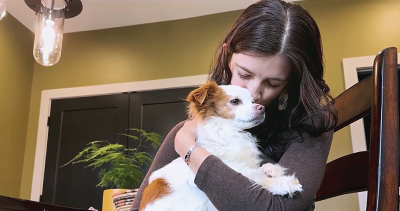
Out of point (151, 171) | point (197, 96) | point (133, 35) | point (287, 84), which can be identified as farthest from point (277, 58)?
point (133, 35)

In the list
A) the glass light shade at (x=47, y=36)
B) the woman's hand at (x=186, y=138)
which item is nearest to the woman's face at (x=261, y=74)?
the woman's hand at (x=186, y=138)

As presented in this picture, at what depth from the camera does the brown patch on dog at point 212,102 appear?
116cm

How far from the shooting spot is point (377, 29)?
3.00 meters

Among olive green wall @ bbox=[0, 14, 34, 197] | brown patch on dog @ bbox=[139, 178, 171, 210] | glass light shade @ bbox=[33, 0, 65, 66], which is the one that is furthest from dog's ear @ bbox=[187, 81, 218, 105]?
olive green wall @ bbox=[0, 14, 34, 197]

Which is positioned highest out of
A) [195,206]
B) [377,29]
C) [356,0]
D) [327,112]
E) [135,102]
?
[356,0]

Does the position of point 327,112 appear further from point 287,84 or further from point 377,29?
point 377,29

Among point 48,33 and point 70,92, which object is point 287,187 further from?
point 70,92

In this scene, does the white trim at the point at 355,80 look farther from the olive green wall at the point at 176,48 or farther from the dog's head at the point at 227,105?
the dog's head at the point at 227,105

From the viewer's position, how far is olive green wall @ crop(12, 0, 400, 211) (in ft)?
9.85

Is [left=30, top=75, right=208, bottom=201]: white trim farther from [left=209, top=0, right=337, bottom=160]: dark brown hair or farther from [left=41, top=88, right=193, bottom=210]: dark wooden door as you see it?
[left=209, top=0, right=337, bottom=160]: dark brown hair

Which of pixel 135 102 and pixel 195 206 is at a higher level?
pixel 135 102

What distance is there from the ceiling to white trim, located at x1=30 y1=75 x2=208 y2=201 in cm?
59

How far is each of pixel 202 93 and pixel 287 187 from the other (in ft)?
1.37

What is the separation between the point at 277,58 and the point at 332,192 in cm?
39
